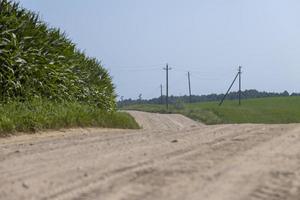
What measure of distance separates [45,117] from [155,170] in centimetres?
885

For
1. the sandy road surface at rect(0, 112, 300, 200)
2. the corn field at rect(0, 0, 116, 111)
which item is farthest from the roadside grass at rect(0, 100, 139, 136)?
the sandy road surface at rect(0, 112, 300, 200)

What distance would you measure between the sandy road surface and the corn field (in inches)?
255

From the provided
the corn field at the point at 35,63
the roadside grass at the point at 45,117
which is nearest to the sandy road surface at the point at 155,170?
the roadside grass at the point at 45,117

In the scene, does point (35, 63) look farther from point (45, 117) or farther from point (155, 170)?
point (155, 170)

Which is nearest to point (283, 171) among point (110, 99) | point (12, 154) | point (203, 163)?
point (203, 163)

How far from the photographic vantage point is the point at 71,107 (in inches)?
732

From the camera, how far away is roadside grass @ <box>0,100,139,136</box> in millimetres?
14211

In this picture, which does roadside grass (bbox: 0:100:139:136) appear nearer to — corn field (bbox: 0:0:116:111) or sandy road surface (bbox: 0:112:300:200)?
corn field (bbox: 0:0:116:111)

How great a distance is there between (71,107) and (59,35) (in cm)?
476

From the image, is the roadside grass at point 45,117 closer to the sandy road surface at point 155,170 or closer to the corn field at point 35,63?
the corn field at point 35,63

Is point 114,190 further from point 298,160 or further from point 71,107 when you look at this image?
point 71,107

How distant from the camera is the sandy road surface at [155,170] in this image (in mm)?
6141

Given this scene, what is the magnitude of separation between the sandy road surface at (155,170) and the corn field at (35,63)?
21.2 ft

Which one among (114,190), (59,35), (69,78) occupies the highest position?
(59,35)
